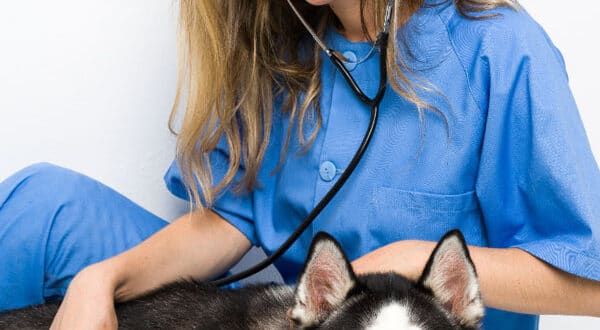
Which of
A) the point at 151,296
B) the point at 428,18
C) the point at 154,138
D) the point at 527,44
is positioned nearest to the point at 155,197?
the point at 154,138

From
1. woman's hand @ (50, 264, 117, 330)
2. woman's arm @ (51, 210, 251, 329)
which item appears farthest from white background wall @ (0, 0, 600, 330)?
woman's hand @ (50, 264, 117, 330)

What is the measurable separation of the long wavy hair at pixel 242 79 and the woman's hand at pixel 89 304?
0.31 m

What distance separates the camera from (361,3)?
190 centimetres

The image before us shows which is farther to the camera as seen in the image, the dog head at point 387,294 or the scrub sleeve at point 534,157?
the scrub sleeve at point 534,157

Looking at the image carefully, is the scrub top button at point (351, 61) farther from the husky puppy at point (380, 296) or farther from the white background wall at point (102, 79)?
the white background wall at point (102, 79)

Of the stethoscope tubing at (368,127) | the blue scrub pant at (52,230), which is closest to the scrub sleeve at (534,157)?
the stethoscope tubing at (368,127)

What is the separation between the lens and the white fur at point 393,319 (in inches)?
56.4

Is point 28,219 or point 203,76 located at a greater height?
point 203,76

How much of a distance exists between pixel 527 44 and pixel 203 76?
0.76m

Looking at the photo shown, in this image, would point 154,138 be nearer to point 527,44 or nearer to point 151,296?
point 151,296

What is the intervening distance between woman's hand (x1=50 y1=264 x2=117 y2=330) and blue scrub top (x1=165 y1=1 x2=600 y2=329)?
47cm

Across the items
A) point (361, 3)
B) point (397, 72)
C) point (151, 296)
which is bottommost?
point (151, 296)

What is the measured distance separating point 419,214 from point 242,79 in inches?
21.9

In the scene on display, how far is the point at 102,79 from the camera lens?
8.09ft
